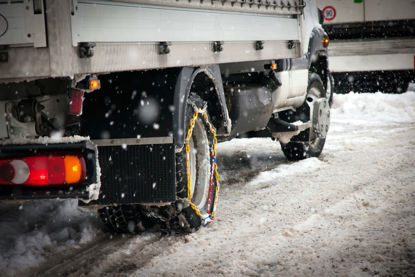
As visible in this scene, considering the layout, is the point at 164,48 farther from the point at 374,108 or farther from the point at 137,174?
the point at 374,108

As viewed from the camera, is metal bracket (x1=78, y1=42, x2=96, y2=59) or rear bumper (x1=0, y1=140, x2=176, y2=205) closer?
metal bracket (x1=78, y1=42, x2=96, y2=59)

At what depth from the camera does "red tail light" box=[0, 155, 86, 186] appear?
316 centimetres

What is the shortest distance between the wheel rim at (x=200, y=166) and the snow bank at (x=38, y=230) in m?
0.85

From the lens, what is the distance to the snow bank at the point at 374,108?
37.1 feet

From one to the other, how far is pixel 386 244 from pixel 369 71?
8.39m

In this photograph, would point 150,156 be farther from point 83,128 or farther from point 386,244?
point 386,244

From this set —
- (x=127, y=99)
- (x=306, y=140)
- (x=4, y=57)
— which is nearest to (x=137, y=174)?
(x=127, y=99)

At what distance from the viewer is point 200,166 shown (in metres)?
4.79

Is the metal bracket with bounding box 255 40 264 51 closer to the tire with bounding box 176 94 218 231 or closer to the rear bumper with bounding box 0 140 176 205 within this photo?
the tire with bounding box 176 94 218 231

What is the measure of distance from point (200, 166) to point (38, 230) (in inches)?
53.1

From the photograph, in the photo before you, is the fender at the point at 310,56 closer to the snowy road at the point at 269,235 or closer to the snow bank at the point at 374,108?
the snowy road at the point at 269,235

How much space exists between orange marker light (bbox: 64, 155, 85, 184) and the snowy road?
0.79 meters

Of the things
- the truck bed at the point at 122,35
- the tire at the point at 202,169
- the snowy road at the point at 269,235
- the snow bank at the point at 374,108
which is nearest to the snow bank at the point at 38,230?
the snowy road at the point at 269,235

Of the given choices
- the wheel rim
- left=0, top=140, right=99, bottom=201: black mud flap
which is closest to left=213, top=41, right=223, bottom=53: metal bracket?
the wheel rim
